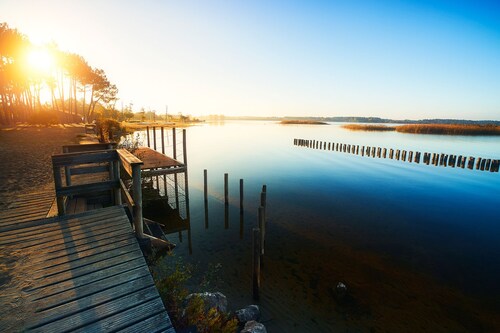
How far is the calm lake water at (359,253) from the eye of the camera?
7117mm

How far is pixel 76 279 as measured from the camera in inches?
151

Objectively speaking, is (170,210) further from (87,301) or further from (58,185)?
(87,301)

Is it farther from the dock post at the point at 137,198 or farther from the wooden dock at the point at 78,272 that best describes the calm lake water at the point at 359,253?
the wooden dock at the point at 78,272

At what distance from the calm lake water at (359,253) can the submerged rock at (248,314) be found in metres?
0.39

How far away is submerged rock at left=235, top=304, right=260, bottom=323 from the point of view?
6.24 metres

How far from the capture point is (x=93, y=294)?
140 inches

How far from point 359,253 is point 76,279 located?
10.1m

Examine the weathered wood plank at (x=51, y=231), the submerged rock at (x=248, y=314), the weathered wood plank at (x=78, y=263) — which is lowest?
the submerged rock at (x=248, y=314)

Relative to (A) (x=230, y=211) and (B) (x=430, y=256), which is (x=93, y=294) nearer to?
(A) (x=230, y=211)

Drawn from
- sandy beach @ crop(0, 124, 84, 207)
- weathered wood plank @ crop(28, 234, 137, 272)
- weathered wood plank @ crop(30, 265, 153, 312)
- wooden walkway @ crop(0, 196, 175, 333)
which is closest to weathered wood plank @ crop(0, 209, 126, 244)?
wooden walkway @ crop(0, 196, 175, 333)

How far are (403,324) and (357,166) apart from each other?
25.4 m

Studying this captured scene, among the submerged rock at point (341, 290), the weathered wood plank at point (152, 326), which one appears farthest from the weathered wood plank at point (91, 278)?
the submerged rock at point (341, 290)

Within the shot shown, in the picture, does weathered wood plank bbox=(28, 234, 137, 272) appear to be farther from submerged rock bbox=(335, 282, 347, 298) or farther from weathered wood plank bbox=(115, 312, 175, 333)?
submerged rock bbox=(335, 282, 347, 298)

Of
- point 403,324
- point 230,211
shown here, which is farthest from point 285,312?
point 230,211
